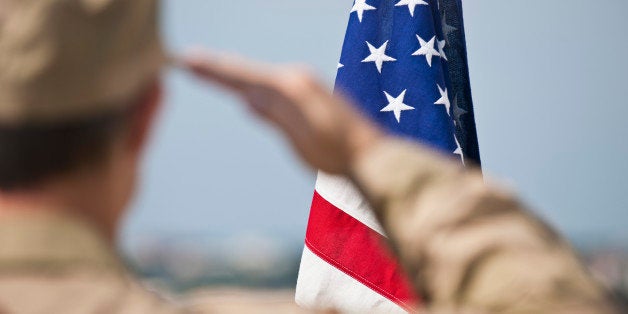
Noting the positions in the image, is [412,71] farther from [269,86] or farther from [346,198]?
[269,86]

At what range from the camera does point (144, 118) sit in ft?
5.99

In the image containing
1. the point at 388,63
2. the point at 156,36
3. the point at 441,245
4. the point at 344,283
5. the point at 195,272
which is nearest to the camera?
the point at 441,245

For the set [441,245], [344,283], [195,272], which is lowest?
[195,272]

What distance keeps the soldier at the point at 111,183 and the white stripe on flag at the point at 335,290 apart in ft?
12.5

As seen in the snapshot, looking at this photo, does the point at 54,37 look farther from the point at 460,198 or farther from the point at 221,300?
the point at 460,198

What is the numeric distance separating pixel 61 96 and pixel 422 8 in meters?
4.46

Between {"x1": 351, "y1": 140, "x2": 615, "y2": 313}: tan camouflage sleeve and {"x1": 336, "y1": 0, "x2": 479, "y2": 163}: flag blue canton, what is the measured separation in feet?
13.0

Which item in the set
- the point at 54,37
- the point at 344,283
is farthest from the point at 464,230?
the point at 344,283

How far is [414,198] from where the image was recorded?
1.78 metres

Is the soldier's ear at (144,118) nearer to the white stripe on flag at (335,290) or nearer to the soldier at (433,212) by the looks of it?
the soldier at (433,212)

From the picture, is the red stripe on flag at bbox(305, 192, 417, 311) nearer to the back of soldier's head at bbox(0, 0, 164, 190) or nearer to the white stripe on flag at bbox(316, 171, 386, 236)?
the white stripe on flag at bbox(316, 171, 386, 236)

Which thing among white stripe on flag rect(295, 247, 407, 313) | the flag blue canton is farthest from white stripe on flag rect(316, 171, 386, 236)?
the flag blue canton

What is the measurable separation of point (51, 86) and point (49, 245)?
0.80 ft

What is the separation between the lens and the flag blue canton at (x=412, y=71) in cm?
584
